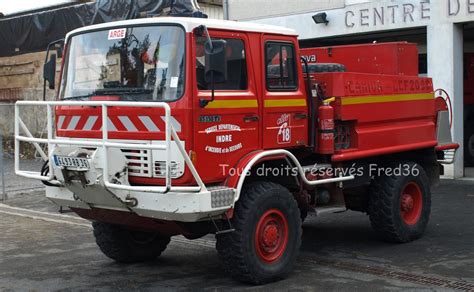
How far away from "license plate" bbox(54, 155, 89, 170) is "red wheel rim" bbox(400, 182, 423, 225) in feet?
13.6

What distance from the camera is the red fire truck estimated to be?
217 inches

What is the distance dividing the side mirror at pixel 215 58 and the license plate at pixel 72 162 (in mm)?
1323

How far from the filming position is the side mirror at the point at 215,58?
551 cm

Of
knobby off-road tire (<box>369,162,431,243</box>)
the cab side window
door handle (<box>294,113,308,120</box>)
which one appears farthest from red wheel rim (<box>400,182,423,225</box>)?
the cab side window

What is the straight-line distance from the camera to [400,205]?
7.86 meters

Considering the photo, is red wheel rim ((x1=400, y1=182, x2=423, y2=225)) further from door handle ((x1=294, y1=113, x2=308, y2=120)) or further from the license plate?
the license plate

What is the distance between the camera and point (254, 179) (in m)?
6.28

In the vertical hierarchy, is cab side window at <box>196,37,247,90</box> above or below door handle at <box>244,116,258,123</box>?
above

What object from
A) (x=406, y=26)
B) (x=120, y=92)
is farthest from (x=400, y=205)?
(x=406, y=26)

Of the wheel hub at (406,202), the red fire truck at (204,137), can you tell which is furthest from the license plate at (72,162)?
the wheel hub at (406,202)

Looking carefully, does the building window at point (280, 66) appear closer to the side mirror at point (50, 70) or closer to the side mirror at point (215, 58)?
the side mirror at point (215, 58)

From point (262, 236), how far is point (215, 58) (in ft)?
5.80

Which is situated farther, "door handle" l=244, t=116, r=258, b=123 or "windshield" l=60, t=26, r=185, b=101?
"door handle" l=244, t=116, r=258, b=123

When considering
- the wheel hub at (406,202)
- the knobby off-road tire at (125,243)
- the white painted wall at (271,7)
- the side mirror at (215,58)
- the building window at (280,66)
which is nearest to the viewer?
the side mirror at (215,58)
